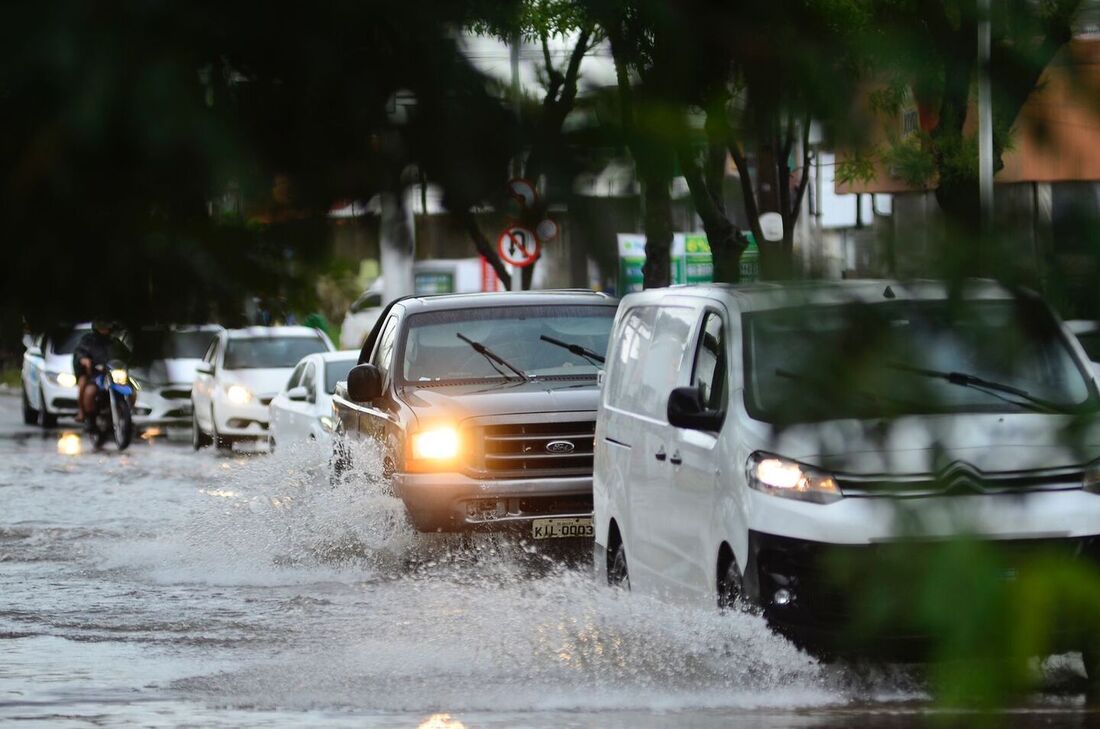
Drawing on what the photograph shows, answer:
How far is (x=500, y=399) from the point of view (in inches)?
508

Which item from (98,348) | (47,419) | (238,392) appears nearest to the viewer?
(98,348)

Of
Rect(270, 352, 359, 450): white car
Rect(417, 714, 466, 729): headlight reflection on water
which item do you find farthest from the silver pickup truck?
Rect(270, 352, 359, 450): white car

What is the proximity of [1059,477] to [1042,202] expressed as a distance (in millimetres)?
575

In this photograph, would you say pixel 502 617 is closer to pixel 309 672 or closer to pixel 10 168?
pixel 309 672

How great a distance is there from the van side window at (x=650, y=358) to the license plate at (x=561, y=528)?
2.40 metres

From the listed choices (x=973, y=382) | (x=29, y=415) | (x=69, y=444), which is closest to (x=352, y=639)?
(x=973, y=382)

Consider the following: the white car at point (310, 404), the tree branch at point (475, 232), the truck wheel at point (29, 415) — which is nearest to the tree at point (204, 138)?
the tree branch at point (475, 232)

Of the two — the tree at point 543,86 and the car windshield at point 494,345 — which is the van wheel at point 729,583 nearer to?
the car windshield at point 494,345

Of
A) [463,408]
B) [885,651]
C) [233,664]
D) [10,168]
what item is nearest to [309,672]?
[233,664]

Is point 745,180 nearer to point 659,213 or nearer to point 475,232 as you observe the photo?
point 659,213

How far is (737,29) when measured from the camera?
7.76 feet

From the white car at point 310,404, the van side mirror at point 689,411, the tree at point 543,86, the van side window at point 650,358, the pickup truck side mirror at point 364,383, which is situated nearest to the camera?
the tree at point 543,86

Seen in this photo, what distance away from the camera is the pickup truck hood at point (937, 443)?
2527 mm

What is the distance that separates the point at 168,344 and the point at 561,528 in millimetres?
10101
